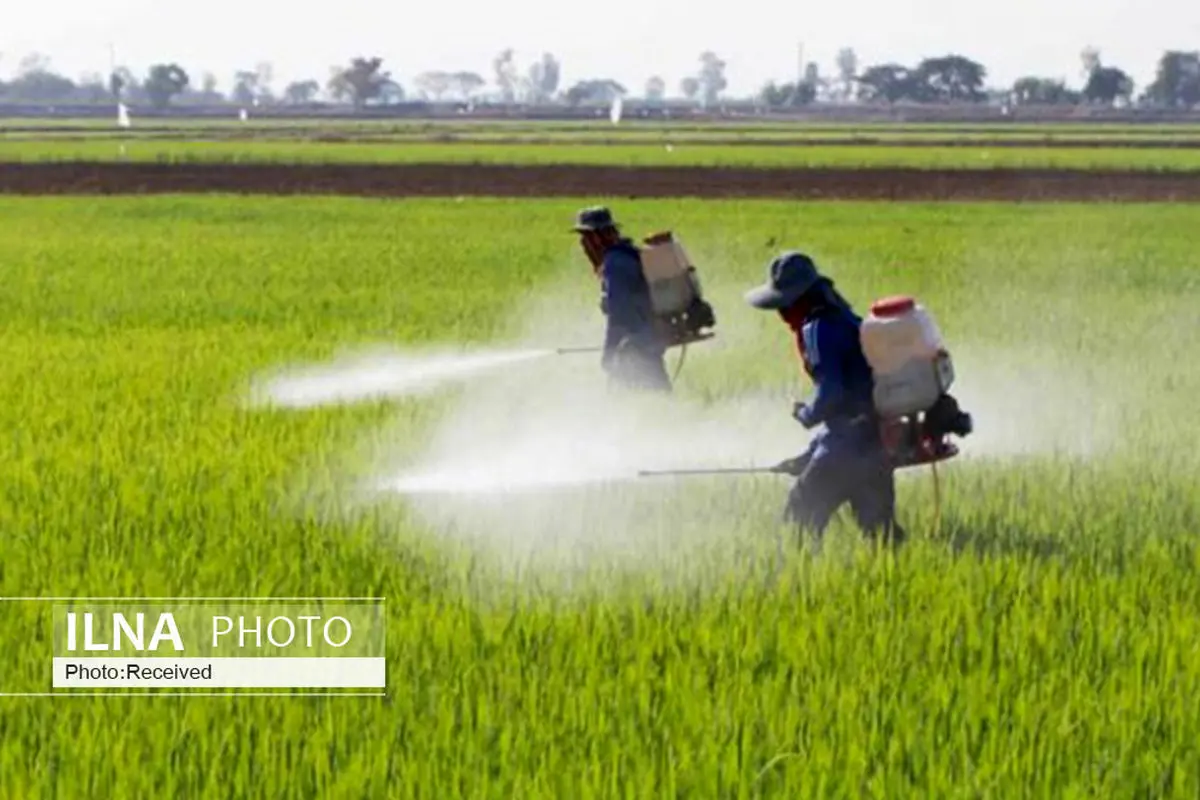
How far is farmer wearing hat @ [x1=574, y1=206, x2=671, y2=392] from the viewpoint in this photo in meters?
10.8

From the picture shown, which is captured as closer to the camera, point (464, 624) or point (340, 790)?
point (340, 790)

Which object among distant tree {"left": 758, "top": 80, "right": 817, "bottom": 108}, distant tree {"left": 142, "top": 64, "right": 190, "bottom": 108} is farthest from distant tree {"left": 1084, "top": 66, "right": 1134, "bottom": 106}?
distant tree {"left": 142, "top": 64, "right": 190, "bottom": 108}

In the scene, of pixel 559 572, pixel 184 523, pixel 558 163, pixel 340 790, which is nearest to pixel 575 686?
pixel 340 790

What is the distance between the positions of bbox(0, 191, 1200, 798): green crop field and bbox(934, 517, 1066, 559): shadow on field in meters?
0.03

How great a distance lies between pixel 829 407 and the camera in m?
7.57

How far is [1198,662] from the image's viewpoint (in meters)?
6.32

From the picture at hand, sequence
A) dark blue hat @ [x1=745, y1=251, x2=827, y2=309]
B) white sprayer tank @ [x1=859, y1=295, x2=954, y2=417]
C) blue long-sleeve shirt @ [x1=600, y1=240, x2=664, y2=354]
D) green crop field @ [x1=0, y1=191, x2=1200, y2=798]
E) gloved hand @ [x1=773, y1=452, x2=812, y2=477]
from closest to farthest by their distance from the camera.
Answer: green crop field @ [x1=0, y1=191, x2=1200, y2=798] → white sprayer tank @ [x1=859, y1=295, x2=954, y2=417] → dark blue hat @ [x1=745, y1=251, x2=827, y2=309] → gloved hand @ [x1=773, y1=452, x2=812, y2=477] → blue long-sleeve shirt @ [x1=600, y1=240, x2=664, y2=354]

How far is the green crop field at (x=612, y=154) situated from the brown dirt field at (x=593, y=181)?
3145 millimetres

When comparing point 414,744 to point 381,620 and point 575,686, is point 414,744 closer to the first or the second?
point 575,686

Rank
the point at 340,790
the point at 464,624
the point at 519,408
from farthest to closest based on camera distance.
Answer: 1. the point at 519,408
2. the point at 464,624
3. the point at 340,790

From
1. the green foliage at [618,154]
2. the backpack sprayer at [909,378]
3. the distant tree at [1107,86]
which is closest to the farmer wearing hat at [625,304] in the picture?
the backpack sprayer at [909,378]

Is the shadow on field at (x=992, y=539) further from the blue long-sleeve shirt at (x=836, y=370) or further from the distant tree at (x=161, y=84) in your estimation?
the distant tree at (x=161, y=84)

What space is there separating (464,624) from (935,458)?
202 centimetres

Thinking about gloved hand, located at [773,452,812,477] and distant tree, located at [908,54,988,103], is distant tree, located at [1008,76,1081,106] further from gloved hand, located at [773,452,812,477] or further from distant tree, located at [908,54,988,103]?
gloved hand, located at [773,452,812,477]
